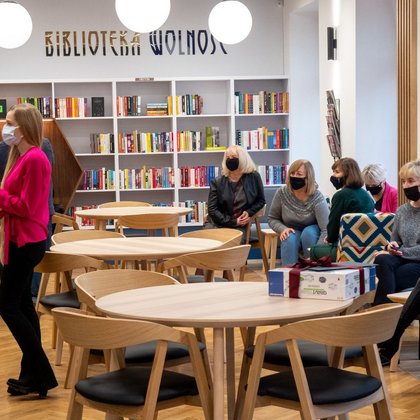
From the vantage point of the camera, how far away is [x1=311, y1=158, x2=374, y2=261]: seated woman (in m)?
7.72

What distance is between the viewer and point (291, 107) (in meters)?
12.1

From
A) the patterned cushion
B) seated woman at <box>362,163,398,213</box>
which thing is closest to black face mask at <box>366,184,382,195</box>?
seated woman at <box>362,163,398,213</box>

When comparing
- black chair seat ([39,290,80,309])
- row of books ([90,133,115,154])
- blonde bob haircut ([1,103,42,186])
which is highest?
row of books ([90,133,115,154])

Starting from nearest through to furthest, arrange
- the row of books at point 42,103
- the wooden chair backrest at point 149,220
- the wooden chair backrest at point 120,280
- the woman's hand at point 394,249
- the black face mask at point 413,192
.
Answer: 1. the wooden chair backrest at point 120,280
2. the black face mask at point 413,192
3. the woman's hand at point 394,249
4. the wooden chair backrest at point 149,220
5. the row of books at point 42,103

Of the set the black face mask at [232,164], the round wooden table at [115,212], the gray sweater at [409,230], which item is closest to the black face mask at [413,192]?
the gray sweater at [409,230]

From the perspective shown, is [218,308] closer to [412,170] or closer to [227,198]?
[412,170]

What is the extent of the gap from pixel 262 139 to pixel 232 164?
3087 millimetres

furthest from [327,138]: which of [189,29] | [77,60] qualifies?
[77,60]

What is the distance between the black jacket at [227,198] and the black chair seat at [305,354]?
501 centimetres

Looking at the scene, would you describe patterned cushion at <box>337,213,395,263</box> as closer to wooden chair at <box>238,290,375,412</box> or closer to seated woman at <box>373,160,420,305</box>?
seated woman at <box>373,160,420,305</box>

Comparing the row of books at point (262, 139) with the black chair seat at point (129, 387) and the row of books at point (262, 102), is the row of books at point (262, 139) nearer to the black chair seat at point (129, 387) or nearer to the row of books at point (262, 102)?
the row of books at point (262, 102)

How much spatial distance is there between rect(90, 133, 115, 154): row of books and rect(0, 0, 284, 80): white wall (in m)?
0.80

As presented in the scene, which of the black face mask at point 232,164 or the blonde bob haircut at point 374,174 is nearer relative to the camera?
the blonde bob haircut at point 374,174

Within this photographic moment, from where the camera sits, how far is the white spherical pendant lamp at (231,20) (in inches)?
394
